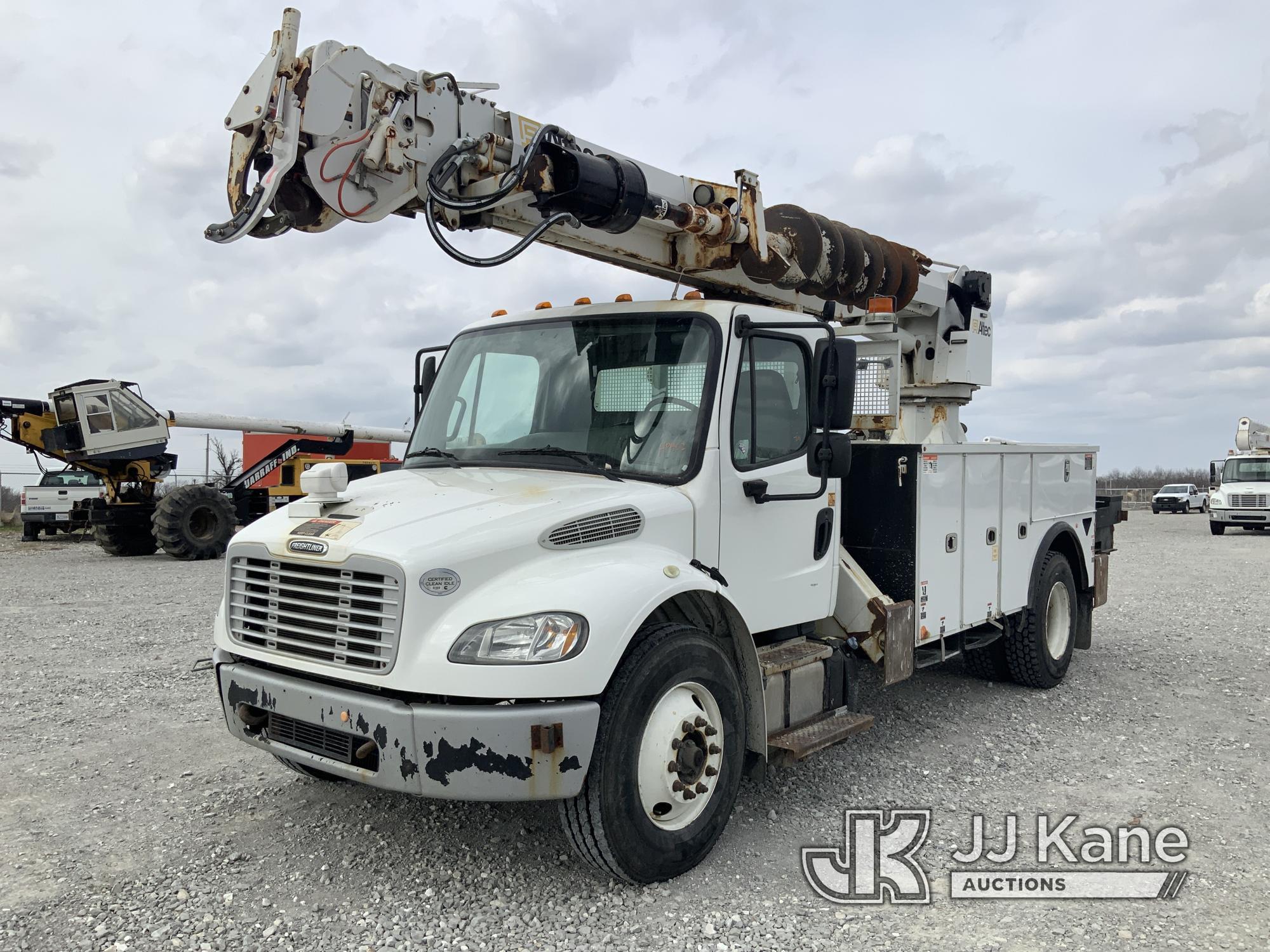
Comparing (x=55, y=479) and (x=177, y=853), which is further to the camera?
(x=55, y=479)

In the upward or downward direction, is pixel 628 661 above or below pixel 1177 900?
above

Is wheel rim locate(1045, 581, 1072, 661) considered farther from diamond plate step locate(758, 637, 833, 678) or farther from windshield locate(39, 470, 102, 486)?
windshield locate(39, 470, 102, 486)

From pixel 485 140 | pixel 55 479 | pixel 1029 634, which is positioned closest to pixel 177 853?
pixel 485 140

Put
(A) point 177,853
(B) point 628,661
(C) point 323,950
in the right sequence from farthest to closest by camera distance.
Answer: (A) point 177,853 → (B) point 628,661 → (C) point 323,950

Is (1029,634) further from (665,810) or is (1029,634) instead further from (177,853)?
(177,853)

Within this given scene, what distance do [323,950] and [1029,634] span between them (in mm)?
5652

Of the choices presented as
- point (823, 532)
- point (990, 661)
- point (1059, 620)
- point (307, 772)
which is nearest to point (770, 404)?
point (823, 532)

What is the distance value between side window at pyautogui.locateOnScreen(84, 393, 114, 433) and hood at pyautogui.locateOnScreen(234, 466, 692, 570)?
15473mm

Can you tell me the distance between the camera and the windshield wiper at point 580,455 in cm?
458

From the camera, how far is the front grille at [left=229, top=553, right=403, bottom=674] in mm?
3779

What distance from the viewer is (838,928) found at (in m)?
3.82

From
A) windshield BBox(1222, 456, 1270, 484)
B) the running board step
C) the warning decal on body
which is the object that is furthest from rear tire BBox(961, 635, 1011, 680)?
windshield BBox(1222, 456, 1270, 484)

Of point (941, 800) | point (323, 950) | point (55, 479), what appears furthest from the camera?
point (55, 479)

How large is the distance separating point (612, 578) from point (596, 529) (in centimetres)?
29
